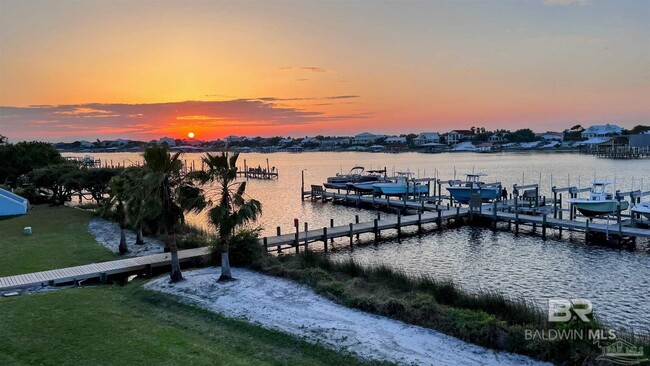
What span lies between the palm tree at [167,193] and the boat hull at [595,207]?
32.3 metres

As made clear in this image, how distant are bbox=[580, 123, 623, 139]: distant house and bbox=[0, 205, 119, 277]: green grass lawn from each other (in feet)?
612

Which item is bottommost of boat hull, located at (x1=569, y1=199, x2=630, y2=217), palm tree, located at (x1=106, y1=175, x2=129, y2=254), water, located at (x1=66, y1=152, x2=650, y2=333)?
water, located at (x1=66, y1=152, x2=650, y2=333)

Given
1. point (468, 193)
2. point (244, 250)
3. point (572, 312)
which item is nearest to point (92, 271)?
point (244, 250)

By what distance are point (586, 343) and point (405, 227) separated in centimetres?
2766

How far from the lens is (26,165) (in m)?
55.5

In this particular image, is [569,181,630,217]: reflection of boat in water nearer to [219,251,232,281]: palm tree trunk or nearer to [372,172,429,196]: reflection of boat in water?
[372,172,429,196]: reflection of boat in water

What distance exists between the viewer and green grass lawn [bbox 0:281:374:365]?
36.0 feet

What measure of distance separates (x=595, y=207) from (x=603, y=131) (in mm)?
163000

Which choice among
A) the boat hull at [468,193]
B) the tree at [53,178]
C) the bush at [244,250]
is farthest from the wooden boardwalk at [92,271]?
the boat hull at [468,193]

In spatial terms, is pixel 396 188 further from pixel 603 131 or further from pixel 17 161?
pixel 603 131

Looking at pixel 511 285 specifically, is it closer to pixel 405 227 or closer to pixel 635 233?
pixel 635 233

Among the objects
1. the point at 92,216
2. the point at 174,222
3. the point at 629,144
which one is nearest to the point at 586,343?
the point at 174,222

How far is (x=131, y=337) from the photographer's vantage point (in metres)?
12.2

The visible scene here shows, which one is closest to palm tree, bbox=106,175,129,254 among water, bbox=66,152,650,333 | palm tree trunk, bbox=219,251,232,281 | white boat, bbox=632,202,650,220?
water, bbox=66,152,650,333
